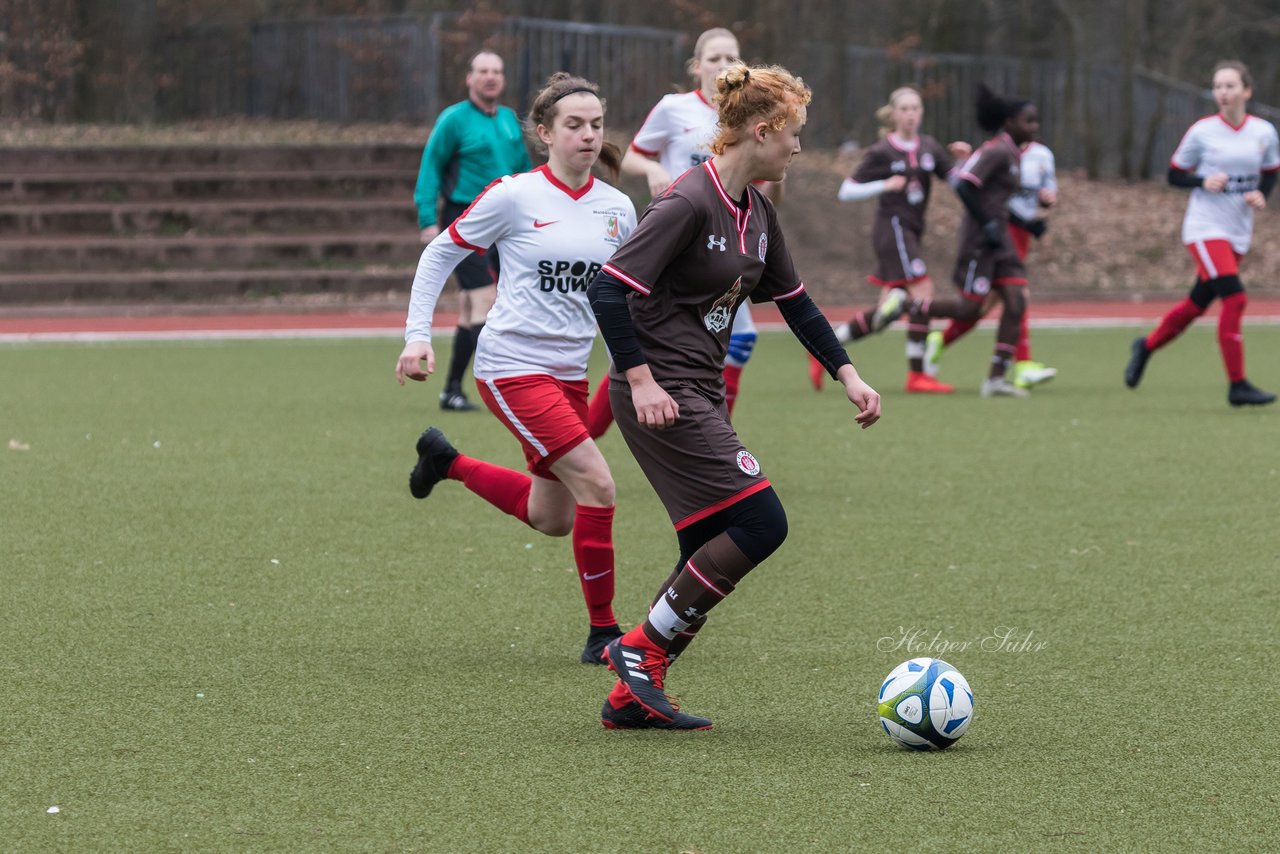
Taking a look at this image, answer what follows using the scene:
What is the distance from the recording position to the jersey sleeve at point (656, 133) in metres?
8.95

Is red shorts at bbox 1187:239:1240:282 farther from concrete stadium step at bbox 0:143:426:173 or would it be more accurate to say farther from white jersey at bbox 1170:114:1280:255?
concrete stadium step at bbox 0:143:426:173

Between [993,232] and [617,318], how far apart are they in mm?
8404

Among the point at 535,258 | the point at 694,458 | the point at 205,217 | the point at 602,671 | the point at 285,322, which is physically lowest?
the point at 285,322

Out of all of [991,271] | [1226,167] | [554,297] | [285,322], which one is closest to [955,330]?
[991,271]

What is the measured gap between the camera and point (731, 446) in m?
4.74

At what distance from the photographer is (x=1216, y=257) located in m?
11.4

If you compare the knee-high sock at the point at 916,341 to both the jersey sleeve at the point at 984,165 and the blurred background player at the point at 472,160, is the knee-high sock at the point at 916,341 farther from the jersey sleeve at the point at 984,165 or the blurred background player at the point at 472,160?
the blurred background player at the point at 472,160

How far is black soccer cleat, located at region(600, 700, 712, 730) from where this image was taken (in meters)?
4.76

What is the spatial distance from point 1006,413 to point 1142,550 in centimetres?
469

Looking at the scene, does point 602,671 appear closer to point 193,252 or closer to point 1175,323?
point 1175,323

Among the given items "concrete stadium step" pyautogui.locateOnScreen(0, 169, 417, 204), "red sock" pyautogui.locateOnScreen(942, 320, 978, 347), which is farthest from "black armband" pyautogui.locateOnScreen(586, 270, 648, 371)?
"concrete stadium step" pyautogui.locateOnScreen(0, 169, 417, 204)

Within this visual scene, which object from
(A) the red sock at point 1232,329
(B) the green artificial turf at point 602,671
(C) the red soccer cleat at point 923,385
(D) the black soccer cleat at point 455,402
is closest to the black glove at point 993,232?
(C) the red soccer cleat at point 923,385

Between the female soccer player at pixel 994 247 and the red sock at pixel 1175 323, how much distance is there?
946mm

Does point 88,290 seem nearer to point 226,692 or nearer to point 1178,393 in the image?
point 1178,393
